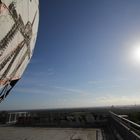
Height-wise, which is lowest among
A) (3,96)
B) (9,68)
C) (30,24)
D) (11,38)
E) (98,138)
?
(98,138)

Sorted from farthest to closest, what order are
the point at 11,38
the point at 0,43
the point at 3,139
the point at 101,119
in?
the point at 101,119, the point at 3,139, the point at 11,38, the point at 0,43

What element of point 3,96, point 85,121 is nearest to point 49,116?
point 85,121

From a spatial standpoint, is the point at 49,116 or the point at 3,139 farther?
the point at 49,116

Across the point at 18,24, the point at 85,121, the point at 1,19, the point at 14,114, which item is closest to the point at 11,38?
the point at 18,24

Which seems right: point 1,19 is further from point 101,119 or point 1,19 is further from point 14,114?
point 14,114

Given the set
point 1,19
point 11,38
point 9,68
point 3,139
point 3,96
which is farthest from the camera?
point 3,139

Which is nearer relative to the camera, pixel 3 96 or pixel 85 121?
pixel 3 96

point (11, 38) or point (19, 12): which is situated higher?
point (19, 12)

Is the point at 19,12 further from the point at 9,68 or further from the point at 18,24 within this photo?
the point at 9,68

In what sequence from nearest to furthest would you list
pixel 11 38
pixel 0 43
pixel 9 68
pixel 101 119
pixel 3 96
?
pixel 0 43
pixel 11 38
pixel 9 68
pixel 3 96
pixel 101 119
